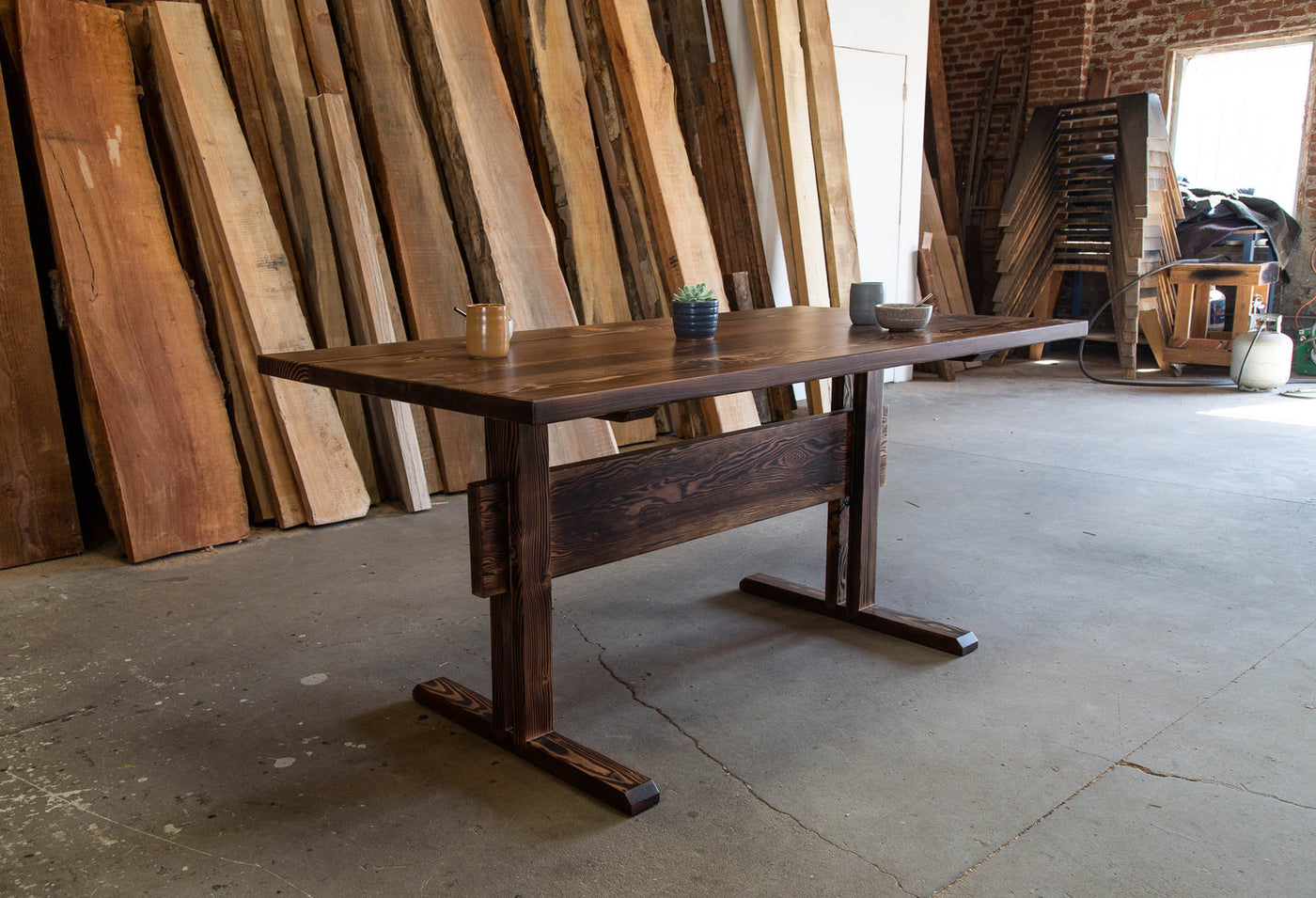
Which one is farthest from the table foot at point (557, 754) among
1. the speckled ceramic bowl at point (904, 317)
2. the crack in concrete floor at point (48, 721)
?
the speckled ceramic bowl at point (904, 317)

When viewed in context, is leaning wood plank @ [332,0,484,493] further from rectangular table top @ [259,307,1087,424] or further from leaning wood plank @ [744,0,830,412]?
leaning wood plank @ [744,0,830,412]

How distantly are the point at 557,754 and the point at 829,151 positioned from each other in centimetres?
407

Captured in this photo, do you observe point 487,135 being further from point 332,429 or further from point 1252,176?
point 1252,176

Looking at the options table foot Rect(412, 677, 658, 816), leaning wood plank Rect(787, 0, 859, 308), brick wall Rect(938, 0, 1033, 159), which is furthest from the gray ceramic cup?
brick wall Rect(938, 0, 1033, 159)

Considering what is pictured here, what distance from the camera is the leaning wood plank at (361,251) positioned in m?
3.70

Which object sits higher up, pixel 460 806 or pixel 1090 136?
pixel 1090 136

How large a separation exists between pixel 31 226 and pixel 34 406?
2.51 ft

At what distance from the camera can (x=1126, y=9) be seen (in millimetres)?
7445

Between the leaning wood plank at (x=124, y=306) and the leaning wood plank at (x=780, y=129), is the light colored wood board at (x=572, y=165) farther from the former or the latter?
the leaning wood plank at (x=124, y=306)

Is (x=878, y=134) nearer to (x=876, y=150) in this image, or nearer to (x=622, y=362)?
(x=876, y=150)

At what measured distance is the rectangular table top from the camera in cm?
171

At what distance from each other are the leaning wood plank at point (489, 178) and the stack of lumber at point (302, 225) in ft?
0.04

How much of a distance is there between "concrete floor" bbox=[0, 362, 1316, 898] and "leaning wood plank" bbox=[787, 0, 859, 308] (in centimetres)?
202

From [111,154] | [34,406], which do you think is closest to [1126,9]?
[111,154]
